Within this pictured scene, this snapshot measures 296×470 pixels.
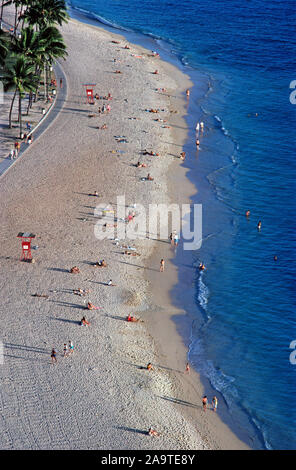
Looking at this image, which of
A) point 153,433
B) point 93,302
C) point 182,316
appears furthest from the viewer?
point 182,316

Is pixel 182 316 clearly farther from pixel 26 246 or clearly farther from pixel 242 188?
pixel 242 188

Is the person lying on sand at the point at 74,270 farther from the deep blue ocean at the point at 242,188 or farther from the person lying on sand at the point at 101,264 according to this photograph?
the deep blue ocean at the point at 242,188

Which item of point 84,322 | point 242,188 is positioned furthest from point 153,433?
point 242,188

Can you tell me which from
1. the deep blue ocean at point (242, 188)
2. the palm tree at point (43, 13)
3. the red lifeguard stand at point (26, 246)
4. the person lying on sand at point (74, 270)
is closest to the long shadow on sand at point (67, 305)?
the person lying on sand at point (74, 270)

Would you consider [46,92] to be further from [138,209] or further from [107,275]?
[107,275]

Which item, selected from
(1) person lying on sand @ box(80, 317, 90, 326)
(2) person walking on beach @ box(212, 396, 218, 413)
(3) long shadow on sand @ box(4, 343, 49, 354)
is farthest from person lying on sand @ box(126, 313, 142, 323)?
(2) person walking on beach @ box(212, 396, 218, 413)

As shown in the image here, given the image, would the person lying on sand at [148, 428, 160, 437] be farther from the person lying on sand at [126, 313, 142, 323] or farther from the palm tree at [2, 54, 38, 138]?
the palm tree at [2, 54, 38, 138]
